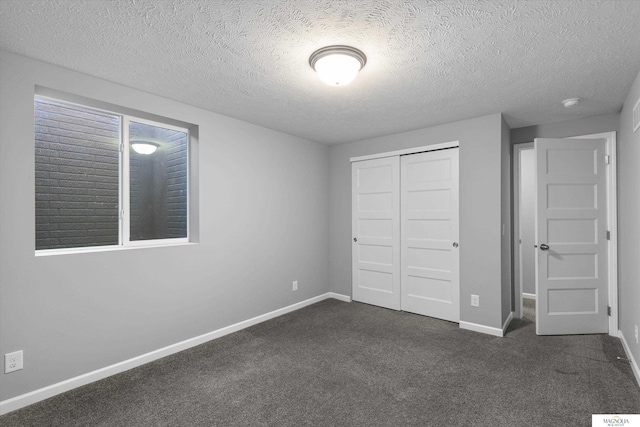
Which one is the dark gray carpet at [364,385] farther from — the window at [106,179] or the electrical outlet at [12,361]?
the window at [106,179]

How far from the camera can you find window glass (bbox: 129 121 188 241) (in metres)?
Answer: 2.92

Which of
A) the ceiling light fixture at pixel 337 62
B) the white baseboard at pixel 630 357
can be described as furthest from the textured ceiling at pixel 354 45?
the white baseboard at pixel 630 357

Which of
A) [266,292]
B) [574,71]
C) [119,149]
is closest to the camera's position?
[574,71]

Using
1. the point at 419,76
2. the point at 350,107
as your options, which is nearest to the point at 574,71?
the point at 419,76

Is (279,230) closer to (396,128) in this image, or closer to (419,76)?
(396,128)

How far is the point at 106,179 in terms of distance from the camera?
2.71 metres

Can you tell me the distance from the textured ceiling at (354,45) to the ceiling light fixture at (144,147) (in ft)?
1.68

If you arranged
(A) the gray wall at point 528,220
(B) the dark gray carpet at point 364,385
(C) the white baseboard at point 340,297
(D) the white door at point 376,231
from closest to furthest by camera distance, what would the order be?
1. (B) the dark gray carpet at point 364,385
2. (D) the white door at point 376,231
3. (C) the white baseboard at point 340,297
4. (A) the gray wall at point 528,220

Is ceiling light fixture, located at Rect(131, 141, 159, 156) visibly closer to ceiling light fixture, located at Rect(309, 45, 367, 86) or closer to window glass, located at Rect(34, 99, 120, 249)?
window glass, located at Rect(34, 99, 120, 249)

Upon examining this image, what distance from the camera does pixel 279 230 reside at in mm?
4137

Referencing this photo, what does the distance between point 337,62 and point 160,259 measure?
7.54 ft

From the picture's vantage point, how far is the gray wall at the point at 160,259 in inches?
84.4

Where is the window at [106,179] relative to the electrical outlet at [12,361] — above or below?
above

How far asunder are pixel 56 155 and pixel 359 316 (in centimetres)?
349
